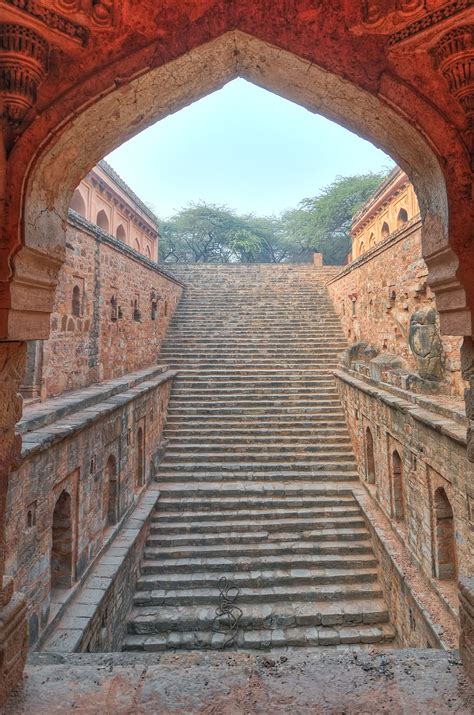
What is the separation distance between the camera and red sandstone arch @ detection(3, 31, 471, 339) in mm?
2152

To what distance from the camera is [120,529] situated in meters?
7.22

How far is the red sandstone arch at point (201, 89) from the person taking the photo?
2152 millimetres

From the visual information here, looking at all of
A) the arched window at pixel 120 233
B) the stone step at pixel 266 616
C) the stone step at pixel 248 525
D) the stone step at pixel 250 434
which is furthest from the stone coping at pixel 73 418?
the arched window at pixel 120 233

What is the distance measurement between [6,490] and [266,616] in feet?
18.8

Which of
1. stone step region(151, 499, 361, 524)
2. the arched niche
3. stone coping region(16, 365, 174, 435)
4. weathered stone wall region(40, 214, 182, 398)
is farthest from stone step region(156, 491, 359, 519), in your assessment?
the arched niche

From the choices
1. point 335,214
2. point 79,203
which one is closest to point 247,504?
point 79,203

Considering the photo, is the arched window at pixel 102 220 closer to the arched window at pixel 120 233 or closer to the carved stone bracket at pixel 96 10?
the arched window at pixel 120 233

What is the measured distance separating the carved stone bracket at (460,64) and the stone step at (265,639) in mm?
6642

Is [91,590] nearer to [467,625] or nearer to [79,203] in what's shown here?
[467,625]

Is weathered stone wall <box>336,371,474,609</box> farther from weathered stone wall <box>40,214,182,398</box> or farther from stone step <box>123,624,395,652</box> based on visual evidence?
weathered stone wall <box>40,214,182,398</box>

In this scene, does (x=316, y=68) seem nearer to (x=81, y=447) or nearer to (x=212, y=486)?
(x=81, y=447)

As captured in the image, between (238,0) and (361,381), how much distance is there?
9.08 metres

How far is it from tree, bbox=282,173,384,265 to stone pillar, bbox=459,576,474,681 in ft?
103

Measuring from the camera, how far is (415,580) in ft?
19.0
